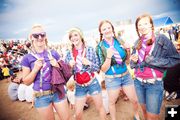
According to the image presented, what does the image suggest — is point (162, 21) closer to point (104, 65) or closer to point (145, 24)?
point (145, 24)

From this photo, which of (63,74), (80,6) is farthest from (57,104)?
(80,6)

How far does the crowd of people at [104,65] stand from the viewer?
50.2 inches

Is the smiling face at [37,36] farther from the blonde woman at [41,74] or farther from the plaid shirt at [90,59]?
the plaid shirt at [90,59]

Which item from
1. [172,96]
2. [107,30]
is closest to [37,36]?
[107,30]

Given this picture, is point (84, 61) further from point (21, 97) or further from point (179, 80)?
point (21, 97)

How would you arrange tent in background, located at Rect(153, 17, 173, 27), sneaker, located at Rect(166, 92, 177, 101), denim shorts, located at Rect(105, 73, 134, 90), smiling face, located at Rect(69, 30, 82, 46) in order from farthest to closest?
sneaker, located at Rect(166, 92, 177, 101) < tent in background, located at Rect(153, 17, 173, 27) < denim shorts, located at Rect(105, 73, 134, 90) < smiling face, located at Rect(69, 30, 82, 46)

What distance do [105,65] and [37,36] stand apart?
0.62 metres

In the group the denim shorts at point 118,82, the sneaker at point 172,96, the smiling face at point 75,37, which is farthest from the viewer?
the sneaker at point 172,96

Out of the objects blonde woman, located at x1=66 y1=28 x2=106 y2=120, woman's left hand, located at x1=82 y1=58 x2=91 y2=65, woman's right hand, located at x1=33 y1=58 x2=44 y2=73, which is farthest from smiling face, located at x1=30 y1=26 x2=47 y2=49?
woman's left hand, located at x1=82 y1=58 x2=91 y2=65

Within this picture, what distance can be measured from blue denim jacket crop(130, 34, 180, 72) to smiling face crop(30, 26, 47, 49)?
0.84m

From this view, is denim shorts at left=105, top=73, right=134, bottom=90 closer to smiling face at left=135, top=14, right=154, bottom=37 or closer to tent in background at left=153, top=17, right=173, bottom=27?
smiling face at left=135, top=14, right=154, bottom=37

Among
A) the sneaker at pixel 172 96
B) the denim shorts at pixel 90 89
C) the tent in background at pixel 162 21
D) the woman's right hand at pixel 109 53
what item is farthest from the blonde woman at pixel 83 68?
the sneaker at pixel 172 96

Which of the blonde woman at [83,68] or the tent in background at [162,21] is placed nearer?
the blonde woman at [83,68]

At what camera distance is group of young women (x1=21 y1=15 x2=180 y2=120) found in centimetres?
127
